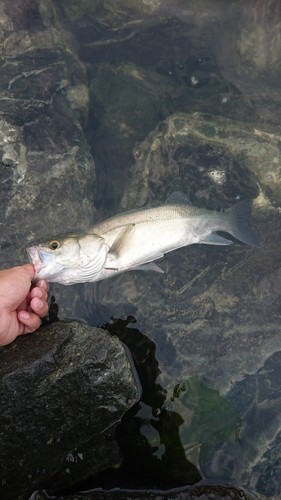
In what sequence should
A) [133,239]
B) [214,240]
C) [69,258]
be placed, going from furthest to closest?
1. [214,240]
2. [133,239]
3. [69,258]

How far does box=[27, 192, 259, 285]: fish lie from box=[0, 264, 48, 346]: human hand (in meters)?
0.28

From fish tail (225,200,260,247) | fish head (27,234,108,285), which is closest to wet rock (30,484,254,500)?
fish head (27,234,108,285)

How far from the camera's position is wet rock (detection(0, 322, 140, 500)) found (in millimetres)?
3121

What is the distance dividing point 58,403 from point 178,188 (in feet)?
12.4

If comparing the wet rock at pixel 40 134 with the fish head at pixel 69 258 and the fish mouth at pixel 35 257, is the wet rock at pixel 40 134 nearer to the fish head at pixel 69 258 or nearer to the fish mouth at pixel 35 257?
the fish head at pixel 69 258

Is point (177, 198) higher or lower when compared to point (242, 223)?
higher

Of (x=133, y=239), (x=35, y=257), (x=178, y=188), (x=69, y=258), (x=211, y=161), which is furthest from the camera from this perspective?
(x=178, y=188)

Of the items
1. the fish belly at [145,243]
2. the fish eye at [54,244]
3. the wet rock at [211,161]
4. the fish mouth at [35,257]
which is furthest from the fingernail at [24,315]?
the wet rock at [211,161]

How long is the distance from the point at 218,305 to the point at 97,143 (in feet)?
11.3

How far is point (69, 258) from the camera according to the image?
4.22 meters

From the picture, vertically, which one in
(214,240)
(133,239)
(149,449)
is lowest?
(149,449)

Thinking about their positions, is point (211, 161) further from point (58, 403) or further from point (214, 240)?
point (58, 403)

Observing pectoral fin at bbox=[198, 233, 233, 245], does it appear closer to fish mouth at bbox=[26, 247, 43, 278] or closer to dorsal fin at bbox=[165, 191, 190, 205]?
dorsal fin at bbox=[165, 191, 190, 205]

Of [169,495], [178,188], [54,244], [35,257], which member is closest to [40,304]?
Result: [35,257]
